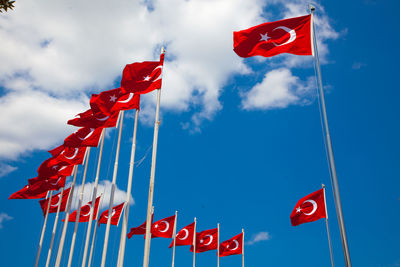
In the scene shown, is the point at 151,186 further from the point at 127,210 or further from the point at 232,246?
the point at 232,246

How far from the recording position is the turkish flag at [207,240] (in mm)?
32594

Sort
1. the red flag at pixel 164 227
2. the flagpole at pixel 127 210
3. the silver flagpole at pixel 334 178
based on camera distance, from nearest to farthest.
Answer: the silver flagpole at pixel 334 178 < the flagpole at pixel 127 210 < the red flag at pixel 164 227

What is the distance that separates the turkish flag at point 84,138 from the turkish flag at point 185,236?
15975 mm

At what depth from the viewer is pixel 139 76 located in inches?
651

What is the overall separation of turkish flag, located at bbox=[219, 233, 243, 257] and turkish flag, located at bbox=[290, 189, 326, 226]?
11.5 meters

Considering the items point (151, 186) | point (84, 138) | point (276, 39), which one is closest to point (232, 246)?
point (84, 138)

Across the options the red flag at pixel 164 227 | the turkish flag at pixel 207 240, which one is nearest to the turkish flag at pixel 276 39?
the red flag at pixel 164 227

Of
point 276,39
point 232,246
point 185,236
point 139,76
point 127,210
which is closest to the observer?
Result: point 276,39

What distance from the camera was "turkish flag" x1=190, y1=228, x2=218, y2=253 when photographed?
32.6 metres

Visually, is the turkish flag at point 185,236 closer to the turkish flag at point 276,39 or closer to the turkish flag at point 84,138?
the turkish flag at point 84,138

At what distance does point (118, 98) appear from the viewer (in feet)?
58.8

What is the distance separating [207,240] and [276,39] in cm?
2511

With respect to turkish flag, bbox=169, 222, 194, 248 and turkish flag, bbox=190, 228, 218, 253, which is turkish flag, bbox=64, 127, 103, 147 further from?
turkish flag, bbox=190, 228, 218, 253

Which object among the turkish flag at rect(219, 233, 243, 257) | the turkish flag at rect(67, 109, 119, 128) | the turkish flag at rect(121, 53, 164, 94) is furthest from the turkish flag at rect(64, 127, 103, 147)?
the turkish flag at rect(219, 233, 243, 257)
